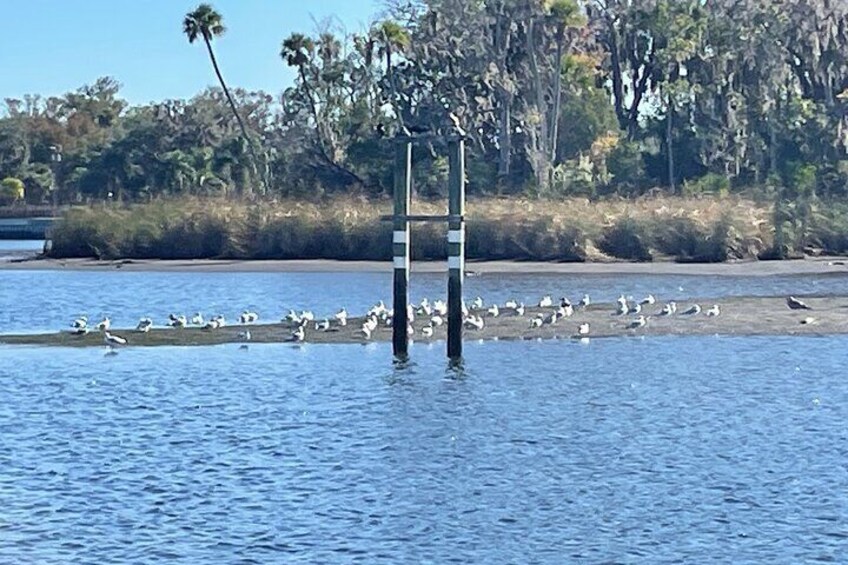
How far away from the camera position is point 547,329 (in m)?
28.8

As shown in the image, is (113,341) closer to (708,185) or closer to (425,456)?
(425,456)

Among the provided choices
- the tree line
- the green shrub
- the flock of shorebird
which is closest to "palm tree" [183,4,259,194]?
the tree line

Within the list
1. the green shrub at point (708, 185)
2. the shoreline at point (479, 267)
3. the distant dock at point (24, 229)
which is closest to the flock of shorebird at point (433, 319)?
the shoreline at point (479, 267)

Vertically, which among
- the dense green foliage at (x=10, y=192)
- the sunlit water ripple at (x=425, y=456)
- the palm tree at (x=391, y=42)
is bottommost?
the sunlit water ripple at (x=425, y=456)

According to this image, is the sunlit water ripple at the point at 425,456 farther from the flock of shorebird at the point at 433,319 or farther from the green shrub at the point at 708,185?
the green shrub at the point at 708,185

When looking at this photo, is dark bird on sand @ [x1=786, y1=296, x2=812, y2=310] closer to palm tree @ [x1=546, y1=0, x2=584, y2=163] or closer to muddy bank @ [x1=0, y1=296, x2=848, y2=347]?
muddy bank @ [x1=0, y1=296, x2=848, y2=347]

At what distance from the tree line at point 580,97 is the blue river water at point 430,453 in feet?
120

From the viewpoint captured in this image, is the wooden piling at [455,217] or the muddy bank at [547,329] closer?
the wooden piling at [455,217]

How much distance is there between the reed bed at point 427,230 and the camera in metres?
47.8

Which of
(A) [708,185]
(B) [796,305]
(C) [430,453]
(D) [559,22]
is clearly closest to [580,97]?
(D) [559,22]

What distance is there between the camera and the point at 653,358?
26562 millimetres

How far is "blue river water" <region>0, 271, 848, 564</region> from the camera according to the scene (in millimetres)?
13961

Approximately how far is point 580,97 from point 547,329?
145 ft

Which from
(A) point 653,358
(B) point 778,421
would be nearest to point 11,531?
(B) point 778,421
